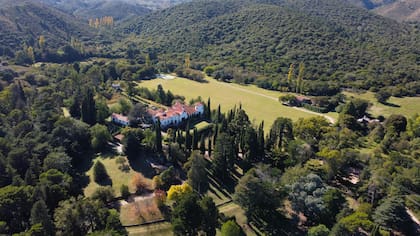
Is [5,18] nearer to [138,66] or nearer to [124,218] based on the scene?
[138,66]

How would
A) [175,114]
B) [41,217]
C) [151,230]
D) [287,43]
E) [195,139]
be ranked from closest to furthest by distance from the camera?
[41,217]
[151,230]
[195,139]
[175,114]
[287,43]

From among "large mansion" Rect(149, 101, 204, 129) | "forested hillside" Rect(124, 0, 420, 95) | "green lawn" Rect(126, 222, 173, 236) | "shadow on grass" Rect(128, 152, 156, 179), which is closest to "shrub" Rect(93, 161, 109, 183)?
"shadow on grass" Rect(128, 152, 156, 179)

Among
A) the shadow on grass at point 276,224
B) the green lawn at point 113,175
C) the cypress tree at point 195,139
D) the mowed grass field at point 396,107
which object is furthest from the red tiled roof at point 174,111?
the mowed grass field at point 396,107

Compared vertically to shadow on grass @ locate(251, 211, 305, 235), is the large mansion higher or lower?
higher

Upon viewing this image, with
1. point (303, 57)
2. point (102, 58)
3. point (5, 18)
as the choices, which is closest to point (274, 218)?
point (303, 57)

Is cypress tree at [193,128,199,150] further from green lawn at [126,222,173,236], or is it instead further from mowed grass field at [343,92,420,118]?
mowed grass field at [343,92,420,118]

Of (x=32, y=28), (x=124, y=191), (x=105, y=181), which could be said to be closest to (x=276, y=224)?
(x=124, y=191)

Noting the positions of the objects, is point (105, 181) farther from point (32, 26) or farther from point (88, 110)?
point (32, 26)
